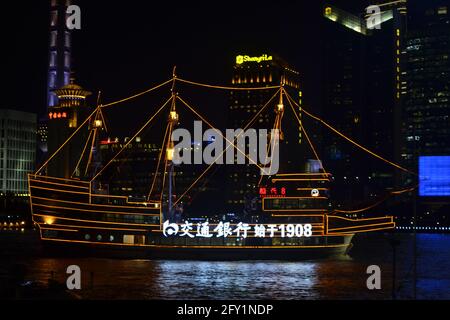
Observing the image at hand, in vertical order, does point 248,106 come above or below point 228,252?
above

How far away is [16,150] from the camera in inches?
7387

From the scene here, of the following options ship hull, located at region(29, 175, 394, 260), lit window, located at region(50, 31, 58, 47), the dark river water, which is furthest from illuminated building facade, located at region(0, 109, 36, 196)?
the dark river water

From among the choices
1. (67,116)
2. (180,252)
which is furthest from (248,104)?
(180,252)

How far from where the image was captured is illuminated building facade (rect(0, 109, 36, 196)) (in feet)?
599

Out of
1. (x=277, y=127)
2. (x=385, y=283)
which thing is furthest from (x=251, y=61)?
(x=385, y=283)

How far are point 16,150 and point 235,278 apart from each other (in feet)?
475

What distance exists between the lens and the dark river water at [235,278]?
146 feet

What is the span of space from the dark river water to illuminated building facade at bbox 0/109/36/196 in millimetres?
114058

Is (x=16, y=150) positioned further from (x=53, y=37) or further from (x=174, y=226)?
(x=174, y=226)

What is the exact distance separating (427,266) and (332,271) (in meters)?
16.1

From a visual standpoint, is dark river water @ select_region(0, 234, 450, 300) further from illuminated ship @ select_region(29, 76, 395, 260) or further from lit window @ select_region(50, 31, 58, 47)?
lit window @ select_region(50, 31, 58, 47)

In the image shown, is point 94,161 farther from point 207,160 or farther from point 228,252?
point 207,160

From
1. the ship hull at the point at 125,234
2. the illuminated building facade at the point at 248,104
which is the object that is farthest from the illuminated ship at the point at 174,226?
the illuminated building facade at the point at 248,104
